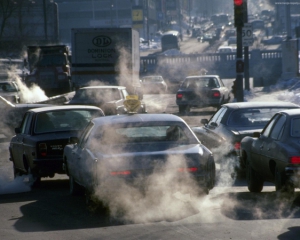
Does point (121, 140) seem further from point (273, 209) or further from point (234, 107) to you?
point (234, 107)

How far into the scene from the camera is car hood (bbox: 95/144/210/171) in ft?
33.4

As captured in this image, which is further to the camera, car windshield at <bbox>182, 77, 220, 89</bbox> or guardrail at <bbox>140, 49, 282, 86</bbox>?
guardrail at <bbox>140, 49, 282, 86</bbox>

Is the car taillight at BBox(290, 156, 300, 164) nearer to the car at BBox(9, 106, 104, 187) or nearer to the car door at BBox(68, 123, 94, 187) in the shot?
the car door at BBox(68, 123, 94, 187)

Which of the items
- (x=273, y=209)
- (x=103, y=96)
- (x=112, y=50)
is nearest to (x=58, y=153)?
(x=273, y=209)

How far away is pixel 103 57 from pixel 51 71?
8727 mm

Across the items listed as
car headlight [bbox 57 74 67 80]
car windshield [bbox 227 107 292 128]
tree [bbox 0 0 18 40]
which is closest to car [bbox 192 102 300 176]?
car windshield [bbox 227 107 292 128]

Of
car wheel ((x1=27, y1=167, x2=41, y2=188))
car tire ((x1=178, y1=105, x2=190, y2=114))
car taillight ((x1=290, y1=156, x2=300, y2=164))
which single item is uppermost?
car taillight ((x1=290, y1=156, x2=300, y2=164))

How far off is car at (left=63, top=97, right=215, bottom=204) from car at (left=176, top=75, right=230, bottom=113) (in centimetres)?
2002

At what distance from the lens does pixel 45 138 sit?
14039 mm

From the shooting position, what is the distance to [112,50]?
3450 centimetres

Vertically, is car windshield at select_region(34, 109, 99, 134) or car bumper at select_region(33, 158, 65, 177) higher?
car windshield at select_region(34, 109, 99, 134)

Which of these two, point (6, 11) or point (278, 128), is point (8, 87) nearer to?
point (6, 11)

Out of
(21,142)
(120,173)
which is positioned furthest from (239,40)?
(120,173)

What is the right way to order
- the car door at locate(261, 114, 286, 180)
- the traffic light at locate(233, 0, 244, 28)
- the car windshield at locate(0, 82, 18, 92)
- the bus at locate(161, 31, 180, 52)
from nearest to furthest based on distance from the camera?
the car door at locate(261, 114, 286, 180), the traffic light at locate(233, 0, 244, 28), the car windshield at locate(0, 82, 18, 92), the bus at locate(161, 31, 180, 52)
